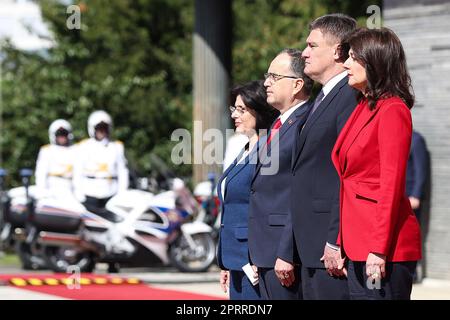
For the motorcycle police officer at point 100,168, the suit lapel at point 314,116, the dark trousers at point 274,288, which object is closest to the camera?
the suit lapel at point 314,116

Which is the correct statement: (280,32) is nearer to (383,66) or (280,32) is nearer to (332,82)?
(332,82)

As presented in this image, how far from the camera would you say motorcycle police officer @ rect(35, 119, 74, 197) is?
52.8 ft

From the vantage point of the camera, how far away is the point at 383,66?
5.84 m

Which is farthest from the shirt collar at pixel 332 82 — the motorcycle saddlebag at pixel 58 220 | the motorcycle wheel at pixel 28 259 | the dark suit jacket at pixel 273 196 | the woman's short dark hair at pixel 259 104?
the motorcycle wheel at pixel 28 259

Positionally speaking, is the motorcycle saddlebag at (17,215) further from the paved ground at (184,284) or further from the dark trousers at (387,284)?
the dark trousers at (387,284)

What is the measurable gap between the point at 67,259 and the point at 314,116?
31.3 feet

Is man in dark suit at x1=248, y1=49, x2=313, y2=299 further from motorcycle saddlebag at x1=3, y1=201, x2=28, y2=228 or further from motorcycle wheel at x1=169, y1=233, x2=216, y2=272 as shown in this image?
motorcycle saddlebag at x1=3, y1=201, x2=28, y2=228

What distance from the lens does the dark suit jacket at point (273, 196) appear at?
683cm

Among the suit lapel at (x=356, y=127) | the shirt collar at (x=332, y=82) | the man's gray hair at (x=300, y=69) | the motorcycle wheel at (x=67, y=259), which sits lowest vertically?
the motorcycle wheel at (x=67, y=259)

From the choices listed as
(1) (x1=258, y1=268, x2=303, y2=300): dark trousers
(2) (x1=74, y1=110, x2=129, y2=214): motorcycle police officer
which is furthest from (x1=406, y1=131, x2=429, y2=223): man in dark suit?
(1) (x1=258, y1=268, x2=303, y2=300): dark trousers

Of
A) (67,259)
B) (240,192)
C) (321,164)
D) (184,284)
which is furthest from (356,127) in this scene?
(67,259)

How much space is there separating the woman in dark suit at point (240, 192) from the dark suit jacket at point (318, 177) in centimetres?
Answer: 98

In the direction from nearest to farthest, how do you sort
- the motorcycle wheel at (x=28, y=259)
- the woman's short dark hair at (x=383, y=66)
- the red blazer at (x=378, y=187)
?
1. the red blazer at (x=378, y=187)
2. the woman's short dark hair at (x=383, y=66)
3. the motorcycle wheel at (x=28, y=259)
